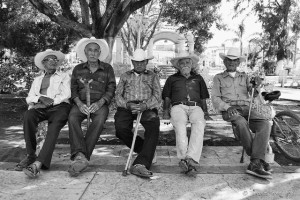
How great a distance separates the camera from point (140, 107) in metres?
4.30

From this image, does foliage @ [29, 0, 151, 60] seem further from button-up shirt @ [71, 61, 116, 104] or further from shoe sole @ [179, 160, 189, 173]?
shoe sole @ [179, 160, 189, 173]

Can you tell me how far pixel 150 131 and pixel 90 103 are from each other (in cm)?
96

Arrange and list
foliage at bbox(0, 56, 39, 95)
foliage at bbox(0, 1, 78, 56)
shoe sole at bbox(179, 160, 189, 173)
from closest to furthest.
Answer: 1. shoe sole at bbox(179, 160, 189, 173)
2. foliage at bbox(0, 56, 39, 95)
3. foliage at bbox(0, 1, 78, 56)

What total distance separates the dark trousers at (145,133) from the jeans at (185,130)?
0.27 metres

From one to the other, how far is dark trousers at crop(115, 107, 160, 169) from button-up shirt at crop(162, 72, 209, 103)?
1.26ft

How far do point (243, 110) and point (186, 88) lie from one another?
83 cm

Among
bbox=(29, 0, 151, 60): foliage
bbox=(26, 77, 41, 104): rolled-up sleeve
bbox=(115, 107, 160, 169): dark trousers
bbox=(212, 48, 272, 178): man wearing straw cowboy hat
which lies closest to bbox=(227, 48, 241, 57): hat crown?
bbox=(212, 48, 272, 178): man wearing straw cowboy hat

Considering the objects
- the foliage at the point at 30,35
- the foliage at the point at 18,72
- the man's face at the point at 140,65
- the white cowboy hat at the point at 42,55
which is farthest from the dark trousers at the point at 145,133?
the foliage at the point at 30,35

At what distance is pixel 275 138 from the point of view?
500 centimetres

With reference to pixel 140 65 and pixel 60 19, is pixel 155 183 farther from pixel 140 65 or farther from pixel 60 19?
pixel 60 19

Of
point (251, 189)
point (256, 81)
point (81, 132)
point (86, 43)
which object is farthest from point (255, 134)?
point (86, 43)

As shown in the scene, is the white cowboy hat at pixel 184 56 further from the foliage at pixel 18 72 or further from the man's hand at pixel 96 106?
the foliage at pixel 18 72

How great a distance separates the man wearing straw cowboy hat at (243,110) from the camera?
4.05 meters

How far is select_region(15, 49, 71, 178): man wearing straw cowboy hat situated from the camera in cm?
406
